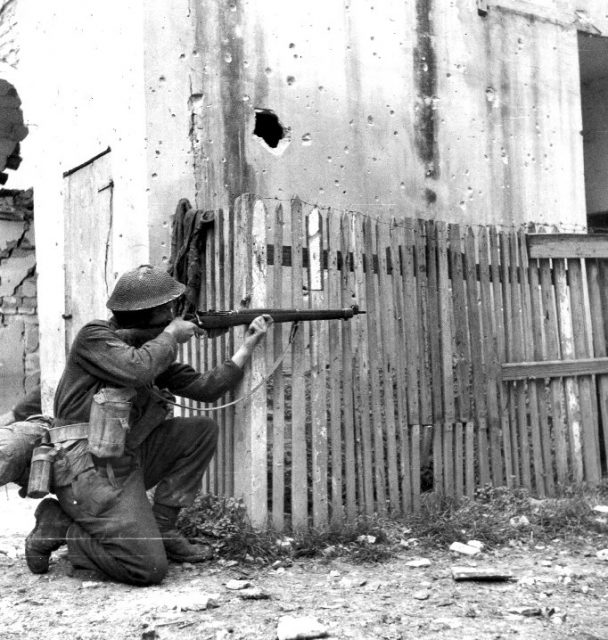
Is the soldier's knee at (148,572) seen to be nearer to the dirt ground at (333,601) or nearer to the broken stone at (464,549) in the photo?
the dirt ground at (333,601)

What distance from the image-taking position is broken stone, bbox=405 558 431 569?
4.45 m

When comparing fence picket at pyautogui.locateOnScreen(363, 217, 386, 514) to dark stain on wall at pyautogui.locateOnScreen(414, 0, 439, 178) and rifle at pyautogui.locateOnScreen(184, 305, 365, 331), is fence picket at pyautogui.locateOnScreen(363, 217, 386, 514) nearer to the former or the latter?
rifle at pyautogui.locateOnScreen(184, 305, 365, 331)

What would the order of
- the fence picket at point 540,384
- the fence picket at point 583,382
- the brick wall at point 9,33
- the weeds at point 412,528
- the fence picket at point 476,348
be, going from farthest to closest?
the brick wall at point 9,33 → the fence picket at point 583,382 → the fence picket at point 540,384 → the fence picket at point 476,348 → the weeds at point 412,528

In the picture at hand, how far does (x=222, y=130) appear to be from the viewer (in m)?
6.05

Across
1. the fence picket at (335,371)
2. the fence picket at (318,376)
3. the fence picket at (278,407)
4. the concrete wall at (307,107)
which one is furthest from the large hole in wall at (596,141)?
the fence picket at (278,407)

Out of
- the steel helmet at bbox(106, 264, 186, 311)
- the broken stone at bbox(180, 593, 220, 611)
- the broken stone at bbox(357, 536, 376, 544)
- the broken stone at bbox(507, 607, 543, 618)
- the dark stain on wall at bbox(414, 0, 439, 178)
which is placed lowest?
the broken stone at bbox(507, 607, 543, 618)

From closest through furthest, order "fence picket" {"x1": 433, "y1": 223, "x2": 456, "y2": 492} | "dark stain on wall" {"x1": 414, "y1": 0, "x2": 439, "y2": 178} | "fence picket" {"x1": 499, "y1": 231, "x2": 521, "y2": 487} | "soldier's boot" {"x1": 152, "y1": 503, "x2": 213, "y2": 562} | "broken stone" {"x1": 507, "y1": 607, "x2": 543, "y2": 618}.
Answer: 1. "broken stone" {"x1": 507, "y1": 607, "x2": 543, "y2": 618}
2. "soldier's boot" {"x1": 152, "y1": 503, "x2": 213, "y2": 562}
3. "fence picket" {"x1": 433, "y1": 223, "x2": 456, "y2": 492}
4. "fence picket" {"x1": 499, "y1": 231, "x2": 521, "y2": 487}
5. "dark stain on wall" {"x1": 414, "y1": 0, "x2": 439, "y2": 178}

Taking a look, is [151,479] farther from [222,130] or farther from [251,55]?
[251,55]

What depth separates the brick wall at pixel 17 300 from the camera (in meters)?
9.37

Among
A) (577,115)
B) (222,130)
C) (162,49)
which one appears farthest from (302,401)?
(577,115)

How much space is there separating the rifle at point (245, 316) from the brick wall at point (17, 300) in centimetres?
520

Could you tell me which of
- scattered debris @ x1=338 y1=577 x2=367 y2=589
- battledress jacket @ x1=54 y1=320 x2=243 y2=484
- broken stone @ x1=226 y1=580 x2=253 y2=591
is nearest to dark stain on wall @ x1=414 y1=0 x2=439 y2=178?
battledress jacket @ x1=54 y1=320 x2=243 y2=484

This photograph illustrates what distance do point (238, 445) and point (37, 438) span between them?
3.65ft

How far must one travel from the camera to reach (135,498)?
14.1 feet
